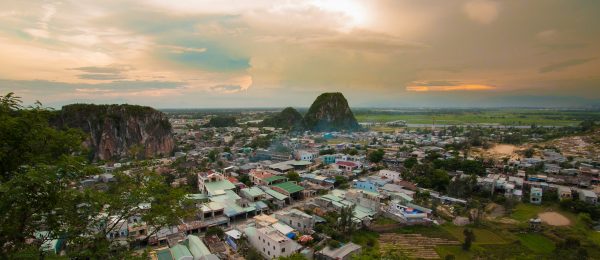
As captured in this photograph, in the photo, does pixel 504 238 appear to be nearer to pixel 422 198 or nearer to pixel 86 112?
pixel 422 198

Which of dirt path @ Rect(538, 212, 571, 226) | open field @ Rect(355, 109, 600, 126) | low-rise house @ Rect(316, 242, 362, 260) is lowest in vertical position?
dirt path @ Rect(538, 212, 571, 226)

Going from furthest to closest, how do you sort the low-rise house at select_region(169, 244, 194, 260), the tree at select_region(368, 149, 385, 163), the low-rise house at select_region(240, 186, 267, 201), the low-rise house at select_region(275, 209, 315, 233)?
the tree at select_region(368, 149, 385, 163) → the low-rise house at select_region(240, 186, 267, 201) → the low-rise house at select_region(275, 209, 315, 233) → the low-rise house at select_region(169, 244, 194, 260)

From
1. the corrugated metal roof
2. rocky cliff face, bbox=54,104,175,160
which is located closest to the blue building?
the corrugated metal roof

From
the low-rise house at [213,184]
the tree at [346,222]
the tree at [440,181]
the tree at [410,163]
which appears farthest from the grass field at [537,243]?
the low-rise house at [213,184]

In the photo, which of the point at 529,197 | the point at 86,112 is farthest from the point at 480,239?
the point at 86,112

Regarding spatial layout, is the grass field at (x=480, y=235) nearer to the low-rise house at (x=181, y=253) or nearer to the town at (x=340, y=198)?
the town at (x=340, y=198)

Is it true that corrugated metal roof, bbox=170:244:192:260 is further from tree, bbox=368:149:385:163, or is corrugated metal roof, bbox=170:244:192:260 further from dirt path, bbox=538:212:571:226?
tree, bbox=368:149:385:163
